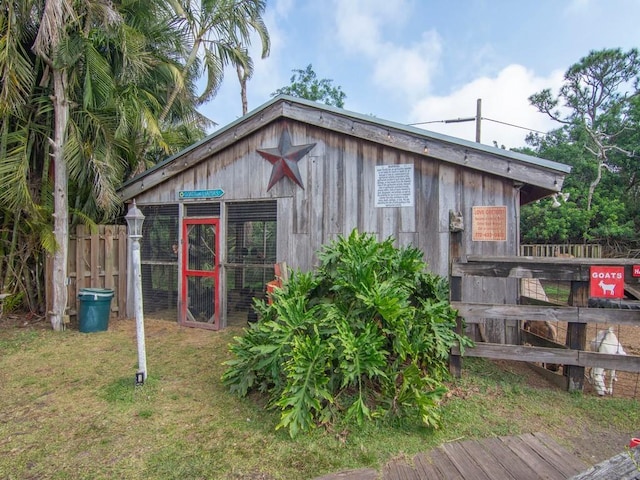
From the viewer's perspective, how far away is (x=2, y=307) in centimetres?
626

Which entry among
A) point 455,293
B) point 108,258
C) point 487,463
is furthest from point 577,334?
point 108,258

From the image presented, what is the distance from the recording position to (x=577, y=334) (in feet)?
11.0

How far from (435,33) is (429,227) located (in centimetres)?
920

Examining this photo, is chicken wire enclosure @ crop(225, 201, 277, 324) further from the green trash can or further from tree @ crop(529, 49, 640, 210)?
tree @ crop(529, 49, 640, 210)

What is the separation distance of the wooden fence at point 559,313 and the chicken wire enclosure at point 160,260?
4867mm

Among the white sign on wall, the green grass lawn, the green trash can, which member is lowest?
the green grass lawn

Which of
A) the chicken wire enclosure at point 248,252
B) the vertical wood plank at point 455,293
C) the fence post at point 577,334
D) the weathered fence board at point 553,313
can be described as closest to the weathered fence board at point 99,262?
the chicken wire enclosure at point 248,252

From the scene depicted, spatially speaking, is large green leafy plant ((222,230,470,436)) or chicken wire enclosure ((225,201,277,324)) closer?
large green leafy plant ((222,230,470,436))

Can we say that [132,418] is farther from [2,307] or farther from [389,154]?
[2,307]

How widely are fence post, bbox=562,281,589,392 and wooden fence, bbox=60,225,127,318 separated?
7.02m

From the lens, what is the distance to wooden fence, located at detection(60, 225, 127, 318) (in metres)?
6.51

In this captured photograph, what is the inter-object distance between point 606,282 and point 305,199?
3.73m

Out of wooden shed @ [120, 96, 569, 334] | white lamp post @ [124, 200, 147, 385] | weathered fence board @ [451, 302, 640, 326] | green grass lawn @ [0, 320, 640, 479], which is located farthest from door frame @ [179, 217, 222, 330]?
weathered fence board @ [451, 302, 640, 326]

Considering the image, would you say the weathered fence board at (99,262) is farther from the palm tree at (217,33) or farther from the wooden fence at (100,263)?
the palm tree at (217,33)
